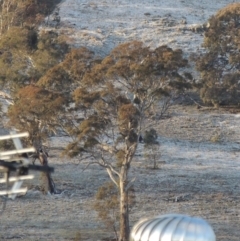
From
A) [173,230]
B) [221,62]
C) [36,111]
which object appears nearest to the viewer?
[173,230]

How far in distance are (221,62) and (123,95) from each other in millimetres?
20845

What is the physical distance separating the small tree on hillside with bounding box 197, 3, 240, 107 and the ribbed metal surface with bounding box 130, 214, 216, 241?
91.9 feet

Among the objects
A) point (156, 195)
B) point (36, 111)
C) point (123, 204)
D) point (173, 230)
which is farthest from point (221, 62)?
point (173, 230)

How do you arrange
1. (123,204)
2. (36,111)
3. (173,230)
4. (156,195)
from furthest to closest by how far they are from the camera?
1. (156,195)
2. (36,111)
3. (123,204)
4. (173,230)

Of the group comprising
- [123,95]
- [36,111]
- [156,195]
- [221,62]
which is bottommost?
[156,195]

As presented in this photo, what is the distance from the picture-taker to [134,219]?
2855 cm

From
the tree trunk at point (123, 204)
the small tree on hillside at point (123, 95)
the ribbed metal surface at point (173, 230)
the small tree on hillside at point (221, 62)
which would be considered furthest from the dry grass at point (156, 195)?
the ribbed metal surface at point (173, 230)

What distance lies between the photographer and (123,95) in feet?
84.6

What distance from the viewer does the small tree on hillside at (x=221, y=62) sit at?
44812mm

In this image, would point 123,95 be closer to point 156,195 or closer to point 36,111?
point 36,111

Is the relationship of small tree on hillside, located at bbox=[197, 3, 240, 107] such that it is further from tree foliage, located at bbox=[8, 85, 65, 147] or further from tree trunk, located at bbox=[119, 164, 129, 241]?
tree trunk, located at bbox=[119, 164, 129, 241]

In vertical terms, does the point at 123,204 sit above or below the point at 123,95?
below

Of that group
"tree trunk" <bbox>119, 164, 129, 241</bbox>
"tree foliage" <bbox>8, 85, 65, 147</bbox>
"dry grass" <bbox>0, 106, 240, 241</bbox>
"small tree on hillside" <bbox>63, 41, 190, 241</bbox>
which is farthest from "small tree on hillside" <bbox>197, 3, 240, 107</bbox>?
"tree trunk" <bbox>119, 164, 129, 241</bbox>

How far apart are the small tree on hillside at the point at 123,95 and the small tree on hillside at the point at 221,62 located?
18.9 meters
